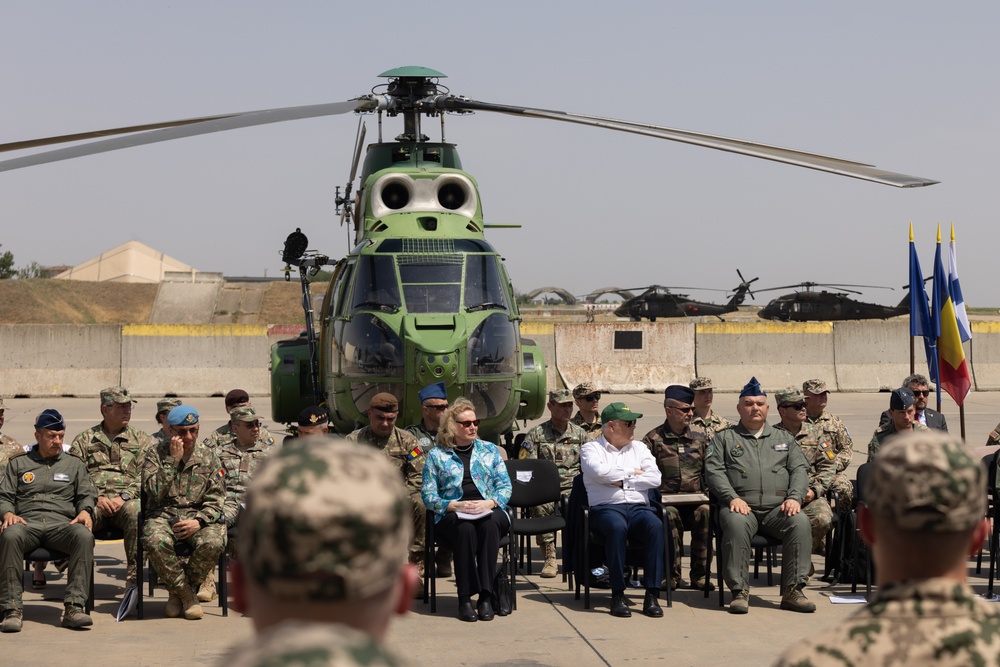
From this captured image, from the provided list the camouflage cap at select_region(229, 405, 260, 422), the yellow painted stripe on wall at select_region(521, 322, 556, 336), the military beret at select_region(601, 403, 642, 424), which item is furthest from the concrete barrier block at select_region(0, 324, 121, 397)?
the military beret at select_region(601, 403, 642, 424)

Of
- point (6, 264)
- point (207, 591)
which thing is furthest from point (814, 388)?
point (6, 264)

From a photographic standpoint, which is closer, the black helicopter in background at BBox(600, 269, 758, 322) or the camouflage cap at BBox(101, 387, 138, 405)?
the camouflage cap at BBox(101, 387, 138, 405)

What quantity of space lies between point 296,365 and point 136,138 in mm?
6259

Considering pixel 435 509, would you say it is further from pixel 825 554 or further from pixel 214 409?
pixel 214 409

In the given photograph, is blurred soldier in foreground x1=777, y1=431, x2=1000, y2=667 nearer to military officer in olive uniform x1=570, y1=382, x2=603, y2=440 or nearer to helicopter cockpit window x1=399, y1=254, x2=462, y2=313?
military officer in olive uniform x1=570, y1=382, x2=603, y2=440

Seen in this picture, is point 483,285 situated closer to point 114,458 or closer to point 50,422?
point 114,458

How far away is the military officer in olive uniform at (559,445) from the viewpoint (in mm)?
9977

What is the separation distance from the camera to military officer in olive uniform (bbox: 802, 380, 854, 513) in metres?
9.58

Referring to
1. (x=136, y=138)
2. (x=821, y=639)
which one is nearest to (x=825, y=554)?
(x=136, y=138)

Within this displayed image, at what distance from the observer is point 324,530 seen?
1550mm

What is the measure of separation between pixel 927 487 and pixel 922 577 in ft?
0.54

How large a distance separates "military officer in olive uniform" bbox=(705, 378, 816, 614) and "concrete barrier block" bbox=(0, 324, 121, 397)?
17.9 metres

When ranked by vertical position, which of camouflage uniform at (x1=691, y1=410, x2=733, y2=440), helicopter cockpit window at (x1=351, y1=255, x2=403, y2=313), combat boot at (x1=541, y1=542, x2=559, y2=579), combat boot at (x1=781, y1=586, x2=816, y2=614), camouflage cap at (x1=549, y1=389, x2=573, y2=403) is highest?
helicopter cockpit window at (x1=351, y1=255, x2=403, y2=313)

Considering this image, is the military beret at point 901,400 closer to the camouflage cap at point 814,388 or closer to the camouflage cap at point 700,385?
the camouflage cap at point 814,388
